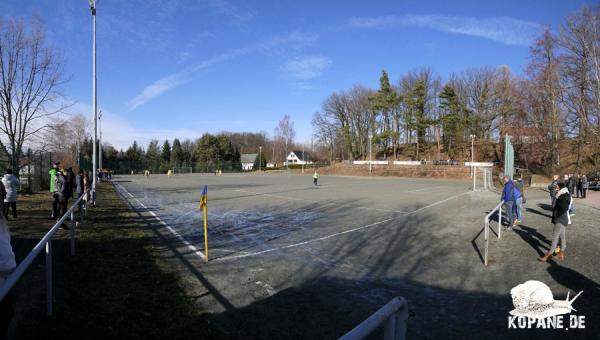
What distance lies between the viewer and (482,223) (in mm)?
12078

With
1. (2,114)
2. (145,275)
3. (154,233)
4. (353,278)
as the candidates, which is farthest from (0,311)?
(2,114)

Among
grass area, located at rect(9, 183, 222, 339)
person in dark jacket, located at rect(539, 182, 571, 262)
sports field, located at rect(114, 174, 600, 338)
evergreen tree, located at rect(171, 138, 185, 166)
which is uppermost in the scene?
evergreen tree, located at rect(171, 138, 185, 166)

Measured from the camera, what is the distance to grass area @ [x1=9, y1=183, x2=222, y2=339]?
163 inches

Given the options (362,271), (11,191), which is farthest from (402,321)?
(11,191)

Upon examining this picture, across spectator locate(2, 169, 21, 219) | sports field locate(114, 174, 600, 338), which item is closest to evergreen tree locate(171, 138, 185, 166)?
spectator locate(2, 169, 21, 219)

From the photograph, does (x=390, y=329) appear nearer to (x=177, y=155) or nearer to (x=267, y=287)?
(x=267, y=287)

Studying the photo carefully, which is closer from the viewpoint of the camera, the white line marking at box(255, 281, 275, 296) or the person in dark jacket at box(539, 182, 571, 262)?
the white line marking at box(255, 281, 275, 296)

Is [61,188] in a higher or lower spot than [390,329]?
higher

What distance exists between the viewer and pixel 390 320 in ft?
6.81

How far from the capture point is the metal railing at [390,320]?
5.84 feet

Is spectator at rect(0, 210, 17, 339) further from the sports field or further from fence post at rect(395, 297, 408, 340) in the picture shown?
A: fence post at rect(395, 297, 408, 340)

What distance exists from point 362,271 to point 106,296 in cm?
443

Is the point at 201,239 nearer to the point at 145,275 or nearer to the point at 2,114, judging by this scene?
the point at 145,275

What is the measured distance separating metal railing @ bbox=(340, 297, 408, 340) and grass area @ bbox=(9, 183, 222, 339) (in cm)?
274
